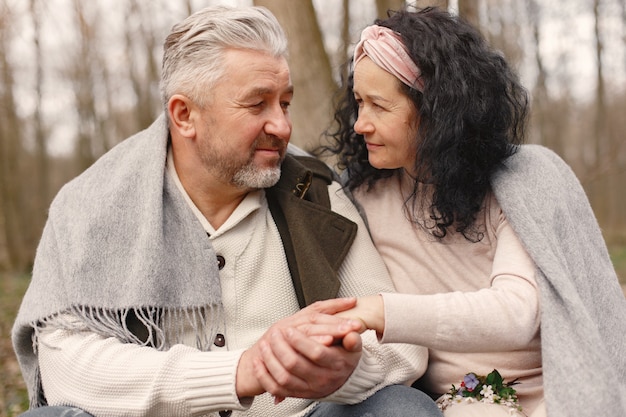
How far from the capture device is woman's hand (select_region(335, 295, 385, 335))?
6.73ft

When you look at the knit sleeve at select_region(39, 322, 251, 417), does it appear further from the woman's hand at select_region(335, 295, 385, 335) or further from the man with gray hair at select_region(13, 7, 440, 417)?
the woman's hand at select_region(335, 295, 385, 335)

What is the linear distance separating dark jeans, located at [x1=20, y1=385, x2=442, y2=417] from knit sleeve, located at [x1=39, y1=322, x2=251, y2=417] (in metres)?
0.09

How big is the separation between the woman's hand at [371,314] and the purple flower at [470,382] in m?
0.52

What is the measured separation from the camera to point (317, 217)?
2650mm

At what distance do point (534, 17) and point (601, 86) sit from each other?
2.38 metres

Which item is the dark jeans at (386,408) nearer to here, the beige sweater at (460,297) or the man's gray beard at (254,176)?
the beige sweater at (460,297)

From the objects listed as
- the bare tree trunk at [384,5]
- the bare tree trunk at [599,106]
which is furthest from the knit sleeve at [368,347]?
the bare tree trunk at [599,106]

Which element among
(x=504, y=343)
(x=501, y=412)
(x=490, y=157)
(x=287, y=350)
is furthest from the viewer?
(x=490, y=157)

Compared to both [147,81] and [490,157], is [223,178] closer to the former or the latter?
[490,157]

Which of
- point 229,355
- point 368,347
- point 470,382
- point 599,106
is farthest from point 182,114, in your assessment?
point 599,106

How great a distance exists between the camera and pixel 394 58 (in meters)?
2.41

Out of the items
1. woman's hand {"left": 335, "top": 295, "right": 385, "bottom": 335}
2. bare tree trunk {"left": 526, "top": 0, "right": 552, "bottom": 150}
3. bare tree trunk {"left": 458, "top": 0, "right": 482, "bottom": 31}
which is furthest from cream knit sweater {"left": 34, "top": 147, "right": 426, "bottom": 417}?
bare tree trunk {"left": 526, "top": 0, "right": 552, "bottom": 150}

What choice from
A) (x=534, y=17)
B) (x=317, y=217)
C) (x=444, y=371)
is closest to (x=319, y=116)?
(x=317, y=217)

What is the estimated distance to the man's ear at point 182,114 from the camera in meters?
2.69
